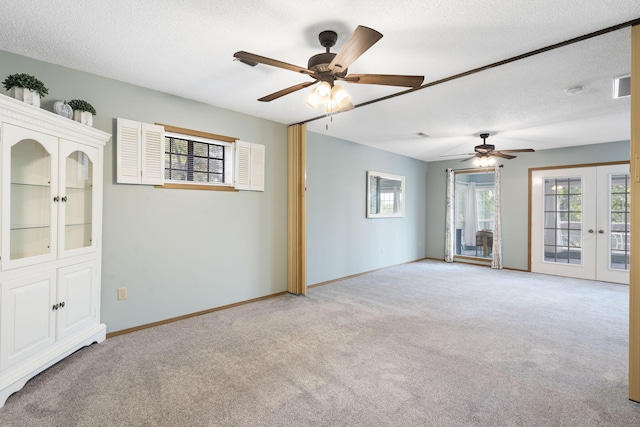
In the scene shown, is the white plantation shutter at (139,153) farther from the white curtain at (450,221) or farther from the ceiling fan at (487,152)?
the white curtain at (450,221)

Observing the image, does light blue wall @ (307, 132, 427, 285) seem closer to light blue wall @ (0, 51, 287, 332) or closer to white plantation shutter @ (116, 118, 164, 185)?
light blue wall @ (0, 51, 287, 332)

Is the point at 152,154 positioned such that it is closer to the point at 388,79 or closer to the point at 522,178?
the point at 388,79

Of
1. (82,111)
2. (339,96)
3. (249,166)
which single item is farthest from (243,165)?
(339,96)

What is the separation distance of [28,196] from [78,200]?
1.31ft

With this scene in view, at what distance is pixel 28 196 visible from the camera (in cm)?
231

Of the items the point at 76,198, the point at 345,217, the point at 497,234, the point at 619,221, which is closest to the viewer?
the point at 76,198

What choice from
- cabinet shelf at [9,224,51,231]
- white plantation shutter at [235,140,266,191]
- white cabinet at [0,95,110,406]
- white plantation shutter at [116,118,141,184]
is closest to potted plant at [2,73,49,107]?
white cabinet at [0,95,110,406]

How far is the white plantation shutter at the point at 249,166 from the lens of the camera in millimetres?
3992

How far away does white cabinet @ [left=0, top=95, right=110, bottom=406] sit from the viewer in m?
2.08

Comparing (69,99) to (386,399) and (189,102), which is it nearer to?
(189,102)

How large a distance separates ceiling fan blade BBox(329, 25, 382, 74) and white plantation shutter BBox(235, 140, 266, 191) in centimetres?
224

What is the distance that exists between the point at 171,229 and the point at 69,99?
150 cm

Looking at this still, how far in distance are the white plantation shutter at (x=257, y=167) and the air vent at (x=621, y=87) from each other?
382 cm

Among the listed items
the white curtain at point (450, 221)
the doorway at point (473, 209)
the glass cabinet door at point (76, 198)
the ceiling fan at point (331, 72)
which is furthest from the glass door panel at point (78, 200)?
the doorway at point (473, 209)
